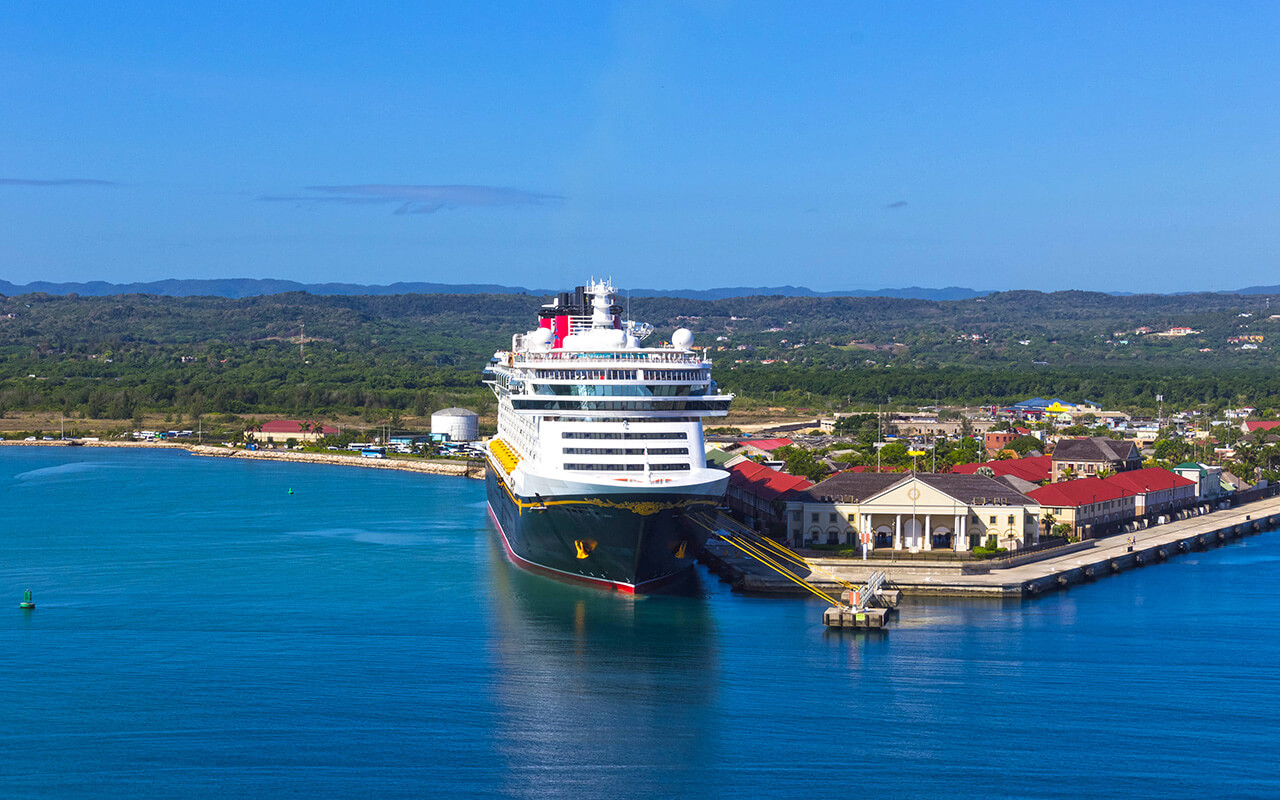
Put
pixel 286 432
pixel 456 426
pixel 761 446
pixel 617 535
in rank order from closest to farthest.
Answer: pixel 617 535 < pixel 761 446 < pixel 456 426 < pixel 286 432

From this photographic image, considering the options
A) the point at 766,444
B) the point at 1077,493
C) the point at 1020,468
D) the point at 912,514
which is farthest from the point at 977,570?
the point at 766,444

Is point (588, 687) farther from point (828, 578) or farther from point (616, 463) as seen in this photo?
point (828, 578)

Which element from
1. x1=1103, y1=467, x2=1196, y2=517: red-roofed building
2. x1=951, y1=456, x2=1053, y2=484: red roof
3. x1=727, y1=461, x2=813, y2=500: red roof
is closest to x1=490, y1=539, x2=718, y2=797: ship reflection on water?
x1=727, y1=461, x2=813, y2=500: red roof

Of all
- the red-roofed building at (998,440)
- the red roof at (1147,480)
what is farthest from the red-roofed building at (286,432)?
the red roof at (1147,480)

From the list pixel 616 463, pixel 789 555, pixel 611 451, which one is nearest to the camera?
pixel 616 463

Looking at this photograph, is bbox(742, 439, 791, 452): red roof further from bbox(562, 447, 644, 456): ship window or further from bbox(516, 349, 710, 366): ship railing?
bbox(562, 447, 644, 456): ship window

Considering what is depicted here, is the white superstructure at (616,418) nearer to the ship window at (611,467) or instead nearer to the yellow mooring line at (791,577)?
the ship window at (611,467)

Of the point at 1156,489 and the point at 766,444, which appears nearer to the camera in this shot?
the point at 1156,489

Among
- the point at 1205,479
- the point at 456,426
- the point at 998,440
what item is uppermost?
the point at 456,426

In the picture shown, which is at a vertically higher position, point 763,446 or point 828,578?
point 763,446
